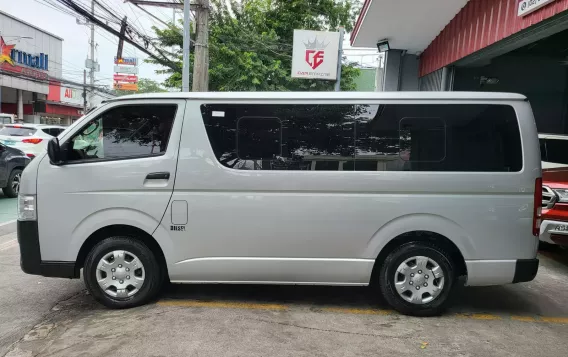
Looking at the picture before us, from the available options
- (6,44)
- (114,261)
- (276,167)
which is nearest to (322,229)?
(276,167)

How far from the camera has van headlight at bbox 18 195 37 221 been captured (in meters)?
3.89

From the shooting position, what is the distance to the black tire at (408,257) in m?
3.89

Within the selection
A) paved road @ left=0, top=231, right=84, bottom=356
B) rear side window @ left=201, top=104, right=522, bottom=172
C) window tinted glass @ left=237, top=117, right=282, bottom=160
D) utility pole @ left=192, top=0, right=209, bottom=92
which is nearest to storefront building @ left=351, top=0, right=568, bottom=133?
rear side window @ left=201, top=104, right=522, bottom=172

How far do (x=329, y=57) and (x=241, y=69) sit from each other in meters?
5.48

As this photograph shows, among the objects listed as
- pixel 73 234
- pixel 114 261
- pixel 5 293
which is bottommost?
pixel 5 293

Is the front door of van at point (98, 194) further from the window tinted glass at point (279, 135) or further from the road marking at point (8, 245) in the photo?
the road marking at point (8, 245)

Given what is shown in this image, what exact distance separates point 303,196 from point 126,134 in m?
1.78

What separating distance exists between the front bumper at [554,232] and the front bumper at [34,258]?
544cm

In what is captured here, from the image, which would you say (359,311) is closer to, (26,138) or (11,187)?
(11,187)

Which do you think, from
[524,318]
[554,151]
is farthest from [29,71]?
[524,318]

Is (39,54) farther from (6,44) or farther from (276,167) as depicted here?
(276,167)

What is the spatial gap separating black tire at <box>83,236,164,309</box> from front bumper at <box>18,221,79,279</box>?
179 mm

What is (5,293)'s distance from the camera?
14.6 feet

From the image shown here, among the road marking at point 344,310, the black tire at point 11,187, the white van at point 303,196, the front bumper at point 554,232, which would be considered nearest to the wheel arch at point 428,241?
the white van at point 303,196
